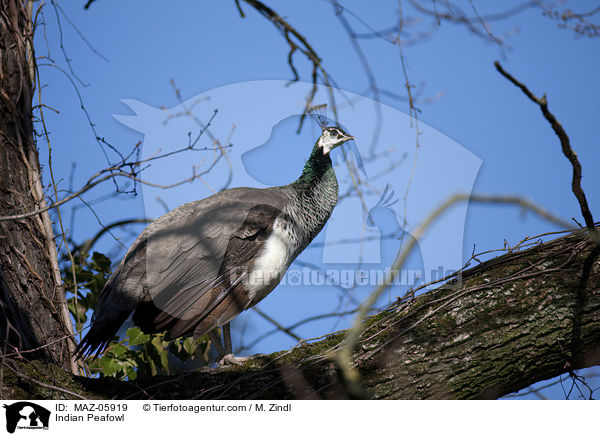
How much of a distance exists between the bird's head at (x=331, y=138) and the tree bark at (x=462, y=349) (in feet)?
3.78

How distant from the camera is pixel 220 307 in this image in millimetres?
2090

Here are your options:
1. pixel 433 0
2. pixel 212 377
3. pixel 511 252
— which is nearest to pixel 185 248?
pixel 212 377

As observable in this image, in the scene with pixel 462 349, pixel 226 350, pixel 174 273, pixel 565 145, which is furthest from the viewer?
pixel 226 350

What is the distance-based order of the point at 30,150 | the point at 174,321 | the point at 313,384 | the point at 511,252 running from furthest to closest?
the point at 30,150, the point at 174,321, the point at 511,252, the point at 313,384

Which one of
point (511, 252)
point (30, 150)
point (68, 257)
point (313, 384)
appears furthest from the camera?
point (68, 257)

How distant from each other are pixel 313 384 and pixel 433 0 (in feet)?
5.24

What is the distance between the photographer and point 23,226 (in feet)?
7.29

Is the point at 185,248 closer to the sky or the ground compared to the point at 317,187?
closer to the ground

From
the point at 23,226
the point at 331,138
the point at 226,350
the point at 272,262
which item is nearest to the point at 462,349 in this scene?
the point at 272,262

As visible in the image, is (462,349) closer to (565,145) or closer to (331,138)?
(565,145)

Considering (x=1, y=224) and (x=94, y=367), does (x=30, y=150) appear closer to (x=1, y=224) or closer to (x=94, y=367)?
(x=1, y=224)

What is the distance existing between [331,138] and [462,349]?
1.44 m

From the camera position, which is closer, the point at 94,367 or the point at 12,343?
the point at 12,343

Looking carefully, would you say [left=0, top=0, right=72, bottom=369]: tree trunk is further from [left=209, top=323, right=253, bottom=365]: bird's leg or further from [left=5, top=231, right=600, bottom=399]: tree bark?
[left=209, top=323, right=253, bottom=365]: bird's leg
